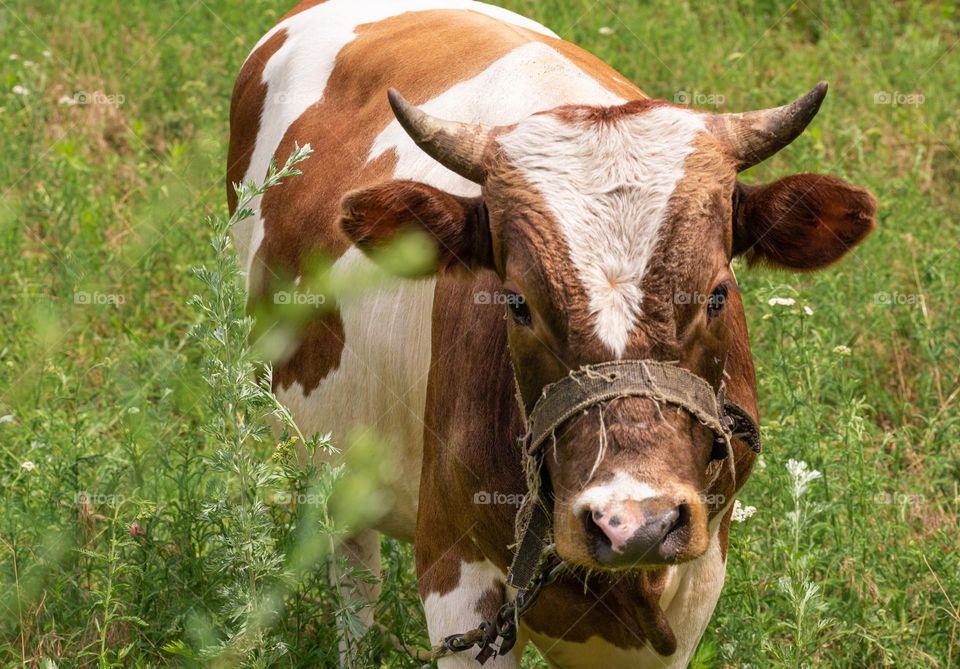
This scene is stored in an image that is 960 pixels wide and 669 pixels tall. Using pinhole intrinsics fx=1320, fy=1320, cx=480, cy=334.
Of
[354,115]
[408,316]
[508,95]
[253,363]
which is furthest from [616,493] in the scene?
[354,115]

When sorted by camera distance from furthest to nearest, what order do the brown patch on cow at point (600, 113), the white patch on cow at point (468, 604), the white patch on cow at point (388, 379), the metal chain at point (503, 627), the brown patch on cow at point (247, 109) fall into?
the brown patch on cow at point (247, 109) → the white patch on cow at point (388, 379) → the white patch on cow at point (468, 604) → the metal chain at point (503, 627) → the brown patch on cow at point (600, 113)

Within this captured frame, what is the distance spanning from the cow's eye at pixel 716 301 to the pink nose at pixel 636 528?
0.48m

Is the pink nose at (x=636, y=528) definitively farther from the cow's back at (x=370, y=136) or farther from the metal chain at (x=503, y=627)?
the cow's back at (x=370, y=136)

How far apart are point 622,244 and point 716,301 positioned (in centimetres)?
26

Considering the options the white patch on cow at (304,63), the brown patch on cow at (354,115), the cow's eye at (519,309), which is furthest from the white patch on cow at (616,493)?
the white patch on cow at (304,63)

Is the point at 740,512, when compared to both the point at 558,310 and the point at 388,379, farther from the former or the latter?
the point at 558,310

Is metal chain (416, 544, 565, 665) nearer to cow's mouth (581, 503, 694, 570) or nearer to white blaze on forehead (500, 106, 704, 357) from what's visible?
cow's mouth (581, 503, 694, 570)

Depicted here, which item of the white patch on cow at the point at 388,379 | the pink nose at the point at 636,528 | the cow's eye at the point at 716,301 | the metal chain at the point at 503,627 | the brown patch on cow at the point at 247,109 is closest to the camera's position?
the pink nose at the point at 636,528

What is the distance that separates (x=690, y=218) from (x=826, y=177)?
0.47 meters

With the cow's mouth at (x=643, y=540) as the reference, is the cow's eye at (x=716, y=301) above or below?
above

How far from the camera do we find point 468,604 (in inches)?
126

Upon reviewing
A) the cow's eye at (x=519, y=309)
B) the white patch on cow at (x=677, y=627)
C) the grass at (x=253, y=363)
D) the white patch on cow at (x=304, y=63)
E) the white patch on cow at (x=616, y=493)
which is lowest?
the grass at (x=253, y=363)

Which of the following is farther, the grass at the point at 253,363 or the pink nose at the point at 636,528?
the grass at the point at 253,363

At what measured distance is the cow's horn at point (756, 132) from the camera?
2902mm
